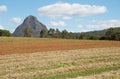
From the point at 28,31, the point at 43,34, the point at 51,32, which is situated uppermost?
the point at 28,31

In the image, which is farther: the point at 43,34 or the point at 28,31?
the point at 43,34

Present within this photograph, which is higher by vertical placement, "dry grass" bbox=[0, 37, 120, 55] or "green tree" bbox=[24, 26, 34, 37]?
"green tree" bbox=[24, 26, 34, 37]

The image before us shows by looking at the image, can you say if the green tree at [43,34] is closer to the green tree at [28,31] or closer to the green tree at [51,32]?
the green tree at [51,32]

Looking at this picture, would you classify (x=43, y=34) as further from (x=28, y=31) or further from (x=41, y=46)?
(x=41, y=46)

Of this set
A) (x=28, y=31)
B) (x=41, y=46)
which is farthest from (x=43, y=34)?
(x=41, y=46)

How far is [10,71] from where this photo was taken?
17.9m

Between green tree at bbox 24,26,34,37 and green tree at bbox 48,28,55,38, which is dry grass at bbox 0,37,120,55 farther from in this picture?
green tree at bbox 48,28,55,38

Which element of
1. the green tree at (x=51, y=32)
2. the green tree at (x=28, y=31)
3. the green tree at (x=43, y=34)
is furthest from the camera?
the green tree at (x=51, y=32)

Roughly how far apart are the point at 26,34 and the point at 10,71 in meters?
117

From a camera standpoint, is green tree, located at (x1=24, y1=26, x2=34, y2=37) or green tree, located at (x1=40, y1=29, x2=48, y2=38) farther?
green tree, located at (x1=40, y1=29, x2=48, y2=38)

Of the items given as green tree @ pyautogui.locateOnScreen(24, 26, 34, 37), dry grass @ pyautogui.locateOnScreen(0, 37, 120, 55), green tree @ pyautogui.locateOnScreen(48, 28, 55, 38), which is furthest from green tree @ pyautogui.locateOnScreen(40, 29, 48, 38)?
dry grass @ pyautogui.locateOnScreen(0, 37, 120, 55)

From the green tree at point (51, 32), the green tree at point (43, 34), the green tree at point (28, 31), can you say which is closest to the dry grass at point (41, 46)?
the green tree at point (43, 34)

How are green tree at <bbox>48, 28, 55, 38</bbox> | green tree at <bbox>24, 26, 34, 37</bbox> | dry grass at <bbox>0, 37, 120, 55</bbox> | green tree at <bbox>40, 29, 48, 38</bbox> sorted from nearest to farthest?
dry grass at <bbox>0, 37, 120, 55</bbox> < green tree at <bbox>24, 26, 34, 37</bbox> < green tree at <bbox>40, 29, 48, 38</bbox> < green tree at <bbox>48, 28, 55, 38</bbox>

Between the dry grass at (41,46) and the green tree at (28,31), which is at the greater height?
the green tree at (28,31)
